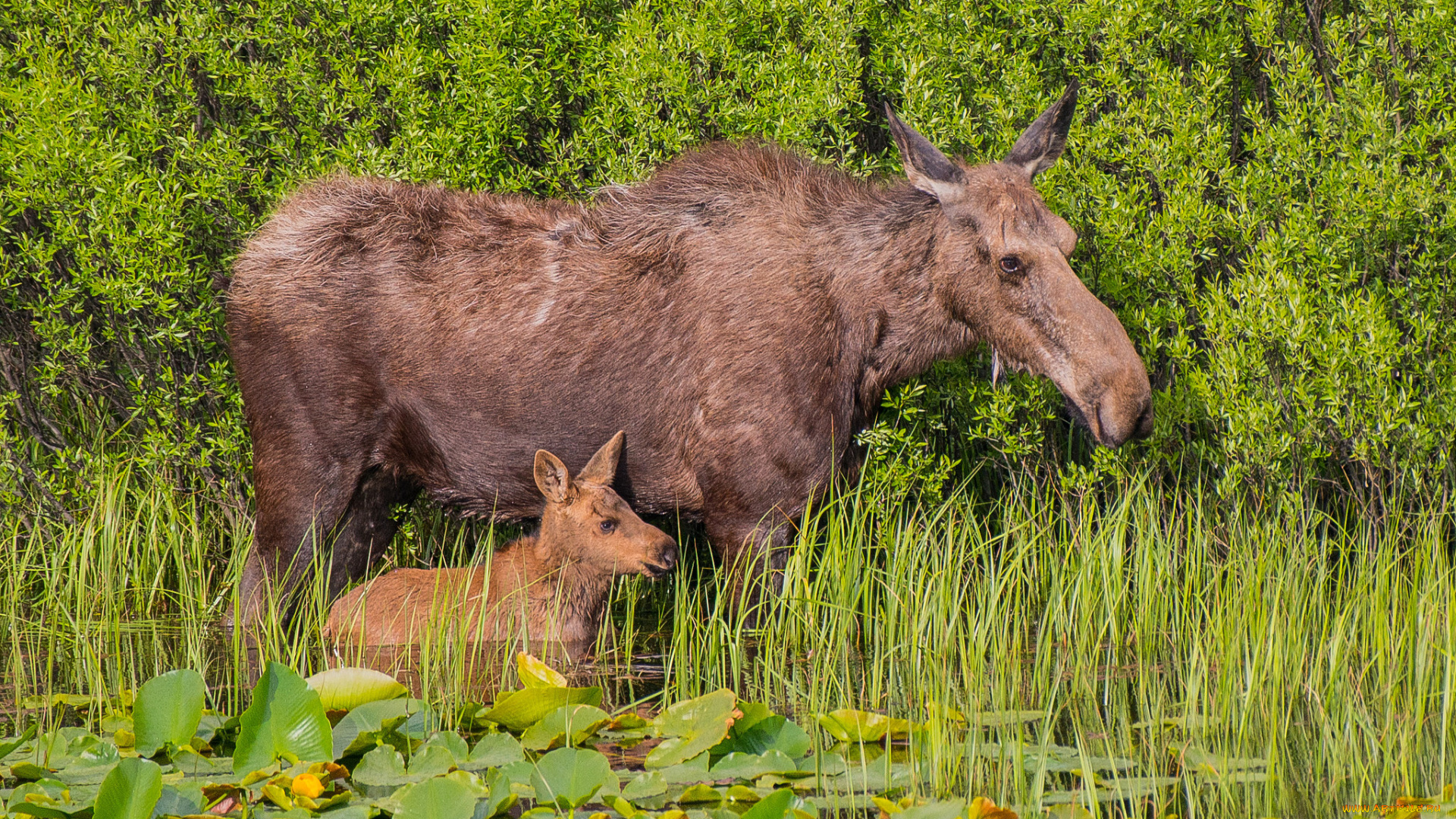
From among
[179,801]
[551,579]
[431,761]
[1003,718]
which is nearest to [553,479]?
[551,579]

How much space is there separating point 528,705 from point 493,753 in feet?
1.04

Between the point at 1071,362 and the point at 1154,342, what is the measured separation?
1.20m

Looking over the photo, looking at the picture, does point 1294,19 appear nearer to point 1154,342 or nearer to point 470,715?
point 1154,342

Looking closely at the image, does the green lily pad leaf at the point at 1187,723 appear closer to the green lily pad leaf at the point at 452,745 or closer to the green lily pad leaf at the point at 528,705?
the green lily pad leaf at the point at 528,705

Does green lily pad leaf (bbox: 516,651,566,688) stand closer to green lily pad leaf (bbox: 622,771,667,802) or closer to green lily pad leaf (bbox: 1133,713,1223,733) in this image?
green lily pad leaf (bbox: 622,771,667,802)

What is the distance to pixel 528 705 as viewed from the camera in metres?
4.19

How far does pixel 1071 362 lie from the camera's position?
5176mm

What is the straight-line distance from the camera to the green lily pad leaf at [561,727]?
403 centimetres

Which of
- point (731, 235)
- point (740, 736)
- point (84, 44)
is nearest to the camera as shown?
point (740, 736)

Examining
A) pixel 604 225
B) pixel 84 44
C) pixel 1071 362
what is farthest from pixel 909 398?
pixel 84 44

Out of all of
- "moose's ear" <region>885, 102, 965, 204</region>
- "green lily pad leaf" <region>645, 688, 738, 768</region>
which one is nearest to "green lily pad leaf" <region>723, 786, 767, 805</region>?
"green lily pad leaf" <region>645, 688, 738, 768</region>

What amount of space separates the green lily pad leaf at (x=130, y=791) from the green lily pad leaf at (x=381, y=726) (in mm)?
698

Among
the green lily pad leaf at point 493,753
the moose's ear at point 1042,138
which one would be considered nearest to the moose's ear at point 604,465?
the green lily pad leaf at point 493,753

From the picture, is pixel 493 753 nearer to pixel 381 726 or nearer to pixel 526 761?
pixel 526 761
